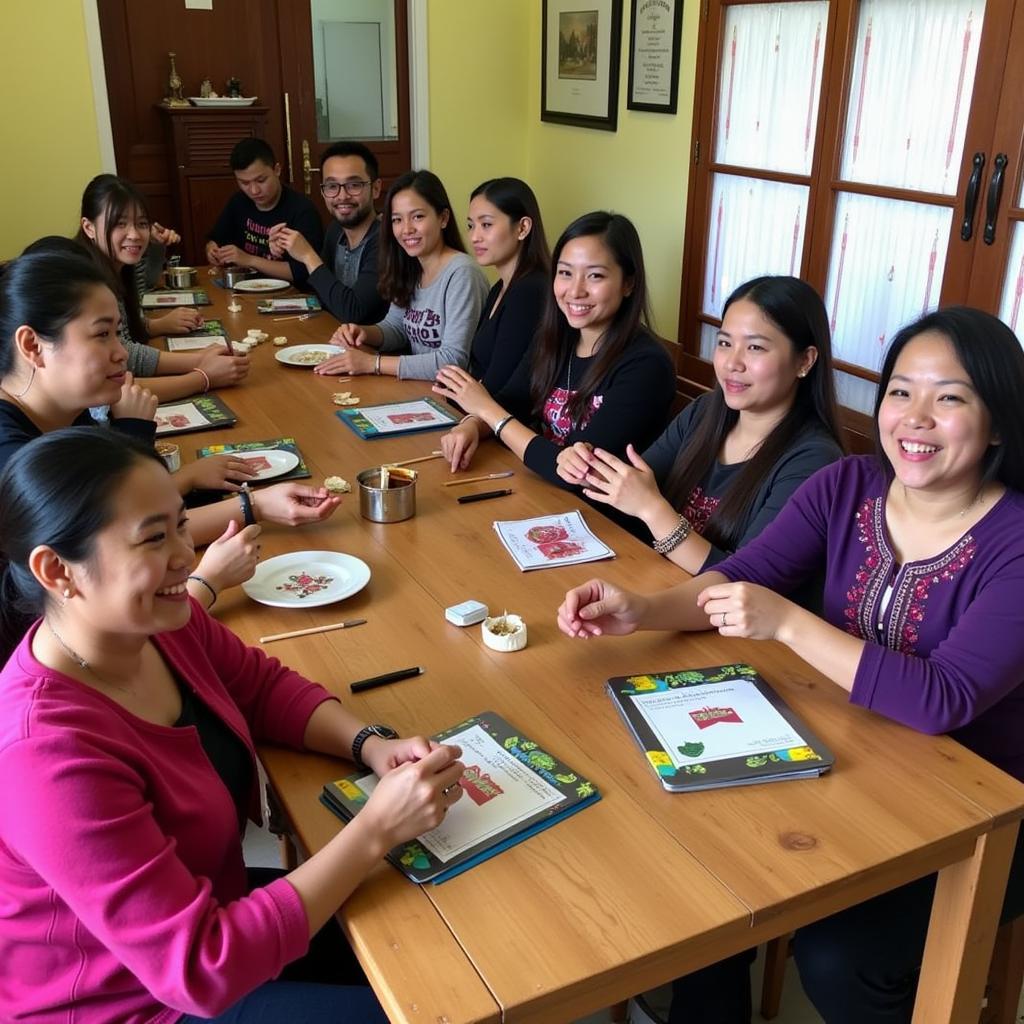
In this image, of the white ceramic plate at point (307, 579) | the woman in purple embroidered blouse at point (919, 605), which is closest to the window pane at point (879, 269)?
the woman in purple embroidered blouse at point (919, 605)

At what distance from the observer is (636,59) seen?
4.58 m

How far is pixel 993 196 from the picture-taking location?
2.87 metres

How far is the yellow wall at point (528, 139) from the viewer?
4.63 metres

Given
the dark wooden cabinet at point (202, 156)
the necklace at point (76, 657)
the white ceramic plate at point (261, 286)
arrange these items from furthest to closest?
the dark wooden cabinet at point (202, 156)
the white ceramic plate at point (261, 286)
the necklace at point (76, 657)

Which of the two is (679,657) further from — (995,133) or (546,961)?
(995,133)

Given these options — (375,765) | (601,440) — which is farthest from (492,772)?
(601,440)

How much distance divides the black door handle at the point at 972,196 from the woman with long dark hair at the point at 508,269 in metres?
1.25

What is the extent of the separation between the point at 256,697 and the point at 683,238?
11.8 ft

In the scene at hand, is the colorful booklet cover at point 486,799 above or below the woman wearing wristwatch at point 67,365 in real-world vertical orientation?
below

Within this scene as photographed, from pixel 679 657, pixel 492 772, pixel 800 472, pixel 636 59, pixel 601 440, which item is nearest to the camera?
pixel 492 772

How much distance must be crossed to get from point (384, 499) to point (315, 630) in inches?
17.4

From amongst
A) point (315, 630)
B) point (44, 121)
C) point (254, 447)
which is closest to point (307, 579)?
point (315, 630)

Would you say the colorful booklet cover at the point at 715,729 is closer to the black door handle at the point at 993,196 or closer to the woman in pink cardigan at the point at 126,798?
the woman in pink cardigan at the point at 126,798

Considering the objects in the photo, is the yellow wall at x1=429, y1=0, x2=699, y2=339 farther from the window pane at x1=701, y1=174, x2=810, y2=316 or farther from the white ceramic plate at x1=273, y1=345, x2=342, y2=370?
the white ceramic plate at x1=273, y1=345, x2=342, y2=370
